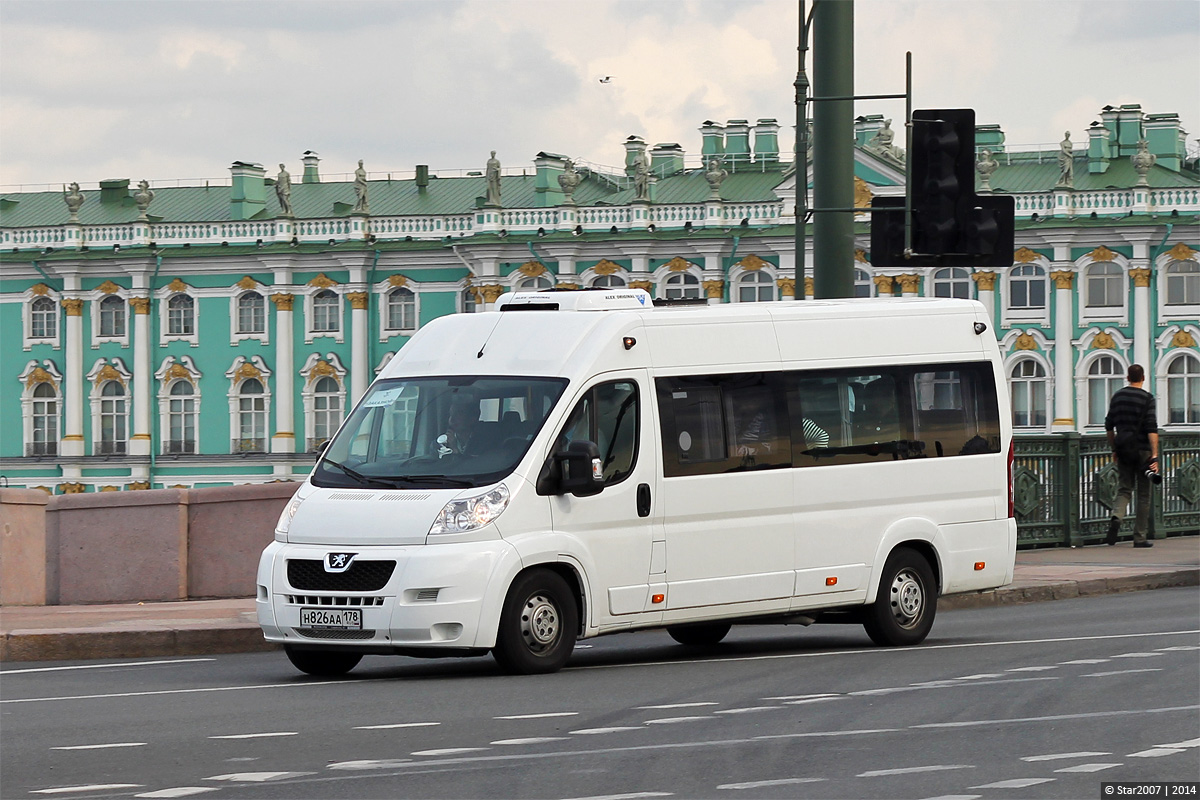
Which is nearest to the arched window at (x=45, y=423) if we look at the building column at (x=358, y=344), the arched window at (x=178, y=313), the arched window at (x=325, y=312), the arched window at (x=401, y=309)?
the arched window at (x=178, y=313)

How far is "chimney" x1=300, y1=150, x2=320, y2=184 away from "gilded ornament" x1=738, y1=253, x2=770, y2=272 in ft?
83.8

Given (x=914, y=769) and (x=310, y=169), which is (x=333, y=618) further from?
(x=310, y=169)

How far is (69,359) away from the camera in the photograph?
89.9 m

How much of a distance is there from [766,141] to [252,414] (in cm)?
2496

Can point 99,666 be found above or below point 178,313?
below

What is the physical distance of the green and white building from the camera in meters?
78.3

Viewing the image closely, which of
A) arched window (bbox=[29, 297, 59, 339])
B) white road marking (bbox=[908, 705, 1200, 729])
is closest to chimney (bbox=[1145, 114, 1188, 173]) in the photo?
arched window (bbox=[29, 297, 59, 339])

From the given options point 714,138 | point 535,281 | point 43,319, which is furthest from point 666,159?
point 43,319

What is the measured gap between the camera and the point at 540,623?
1314cm

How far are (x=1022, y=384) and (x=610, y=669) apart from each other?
6728cm

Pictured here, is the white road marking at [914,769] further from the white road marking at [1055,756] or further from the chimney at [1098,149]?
the chimney at [1098,149]

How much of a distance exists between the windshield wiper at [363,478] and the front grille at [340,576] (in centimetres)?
63

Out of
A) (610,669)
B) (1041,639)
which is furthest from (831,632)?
(610,669)

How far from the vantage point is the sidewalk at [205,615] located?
1537 centimetres
